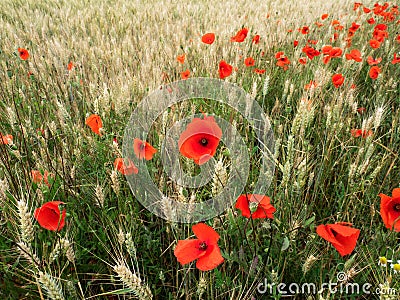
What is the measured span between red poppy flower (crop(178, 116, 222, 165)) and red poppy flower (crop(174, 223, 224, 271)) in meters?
0.19

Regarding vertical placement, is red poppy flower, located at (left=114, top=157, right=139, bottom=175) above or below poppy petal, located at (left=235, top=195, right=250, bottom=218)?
above

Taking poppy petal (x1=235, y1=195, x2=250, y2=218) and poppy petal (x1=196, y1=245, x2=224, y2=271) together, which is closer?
poppy petal (x1=196, y1=245, x2=224, y2=271)

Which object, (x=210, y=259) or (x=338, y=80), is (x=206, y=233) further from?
(x=338, y=80)

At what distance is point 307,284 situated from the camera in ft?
3.07

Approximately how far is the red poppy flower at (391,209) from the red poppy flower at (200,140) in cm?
44

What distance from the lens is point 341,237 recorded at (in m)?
0.76

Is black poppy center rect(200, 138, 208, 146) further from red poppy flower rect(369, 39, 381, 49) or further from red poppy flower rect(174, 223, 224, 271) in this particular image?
red poppy flower rect(369, 39, 381, 49)

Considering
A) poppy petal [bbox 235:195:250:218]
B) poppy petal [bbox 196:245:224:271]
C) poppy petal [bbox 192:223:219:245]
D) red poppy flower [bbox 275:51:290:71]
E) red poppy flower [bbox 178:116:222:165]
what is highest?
red poppy flower [bbox 275:51:290:71]

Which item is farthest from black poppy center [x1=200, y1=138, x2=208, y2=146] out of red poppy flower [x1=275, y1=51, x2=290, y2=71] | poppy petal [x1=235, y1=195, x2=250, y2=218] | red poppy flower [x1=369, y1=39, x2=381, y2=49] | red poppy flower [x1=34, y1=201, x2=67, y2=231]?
red poppy flower [x1=369, y1=39, x2=381, y2=49]

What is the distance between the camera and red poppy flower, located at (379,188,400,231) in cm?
81

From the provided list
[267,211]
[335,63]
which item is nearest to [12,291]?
[267,211]

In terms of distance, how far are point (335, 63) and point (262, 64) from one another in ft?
2.23

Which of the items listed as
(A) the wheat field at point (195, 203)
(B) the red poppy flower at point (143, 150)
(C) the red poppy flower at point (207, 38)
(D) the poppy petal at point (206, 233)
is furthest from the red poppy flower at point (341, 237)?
(C) the red poppy flower at point (207, 38)

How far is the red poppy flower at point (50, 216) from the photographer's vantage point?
34.3 inches
